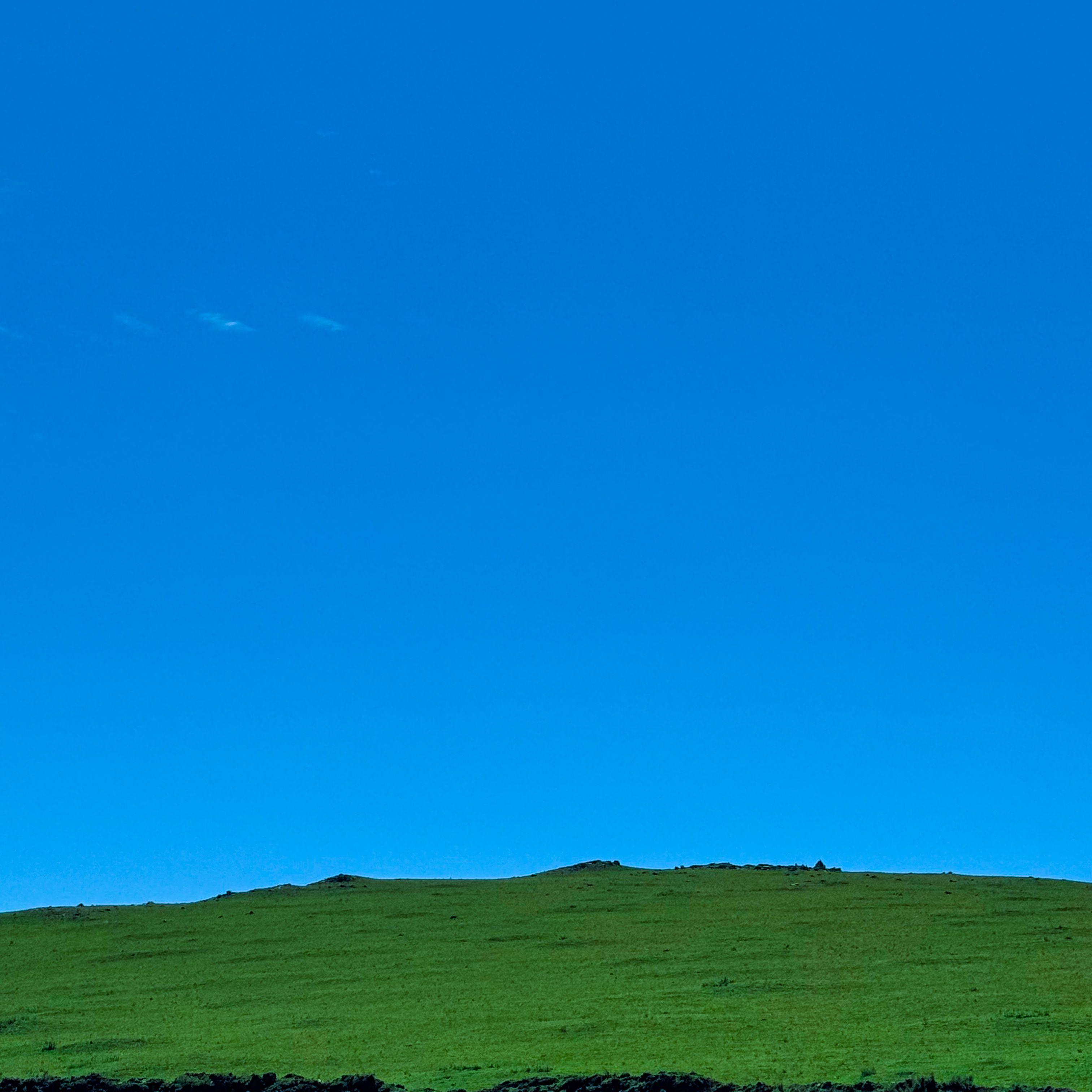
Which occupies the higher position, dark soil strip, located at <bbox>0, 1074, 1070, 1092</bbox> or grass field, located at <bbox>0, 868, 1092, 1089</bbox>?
grass field, located at <bbox>0, 868, 1092, 1089</bbox>

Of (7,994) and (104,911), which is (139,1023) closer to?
(7,994)

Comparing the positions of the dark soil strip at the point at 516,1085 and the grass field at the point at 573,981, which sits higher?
the grass field at the point at 573,981

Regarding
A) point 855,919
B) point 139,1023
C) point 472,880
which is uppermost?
point 472,880

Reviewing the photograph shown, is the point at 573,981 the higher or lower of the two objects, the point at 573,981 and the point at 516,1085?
the higher

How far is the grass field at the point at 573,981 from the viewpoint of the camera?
30844mm

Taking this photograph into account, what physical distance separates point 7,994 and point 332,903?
59.4 ft

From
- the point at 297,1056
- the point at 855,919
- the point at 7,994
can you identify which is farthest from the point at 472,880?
the point at 297,1056

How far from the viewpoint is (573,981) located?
4219cm

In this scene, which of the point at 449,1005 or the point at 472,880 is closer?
the point at 449,1005

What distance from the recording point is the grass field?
101 ft

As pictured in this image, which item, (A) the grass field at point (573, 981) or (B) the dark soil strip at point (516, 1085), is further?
(A) the grass field at point (573, 981)

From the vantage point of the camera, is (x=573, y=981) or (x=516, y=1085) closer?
(x=516, y=1085)

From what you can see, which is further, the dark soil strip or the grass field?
the grass field

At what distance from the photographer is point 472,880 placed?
7094cm
